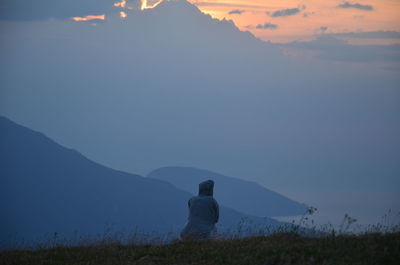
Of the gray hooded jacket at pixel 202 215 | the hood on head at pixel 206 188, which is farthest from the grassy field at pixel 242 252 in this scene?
the hood on head at pixel 206 188

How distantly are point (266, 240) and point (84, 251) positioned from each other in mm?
4207

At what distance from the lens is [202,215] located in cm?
1516

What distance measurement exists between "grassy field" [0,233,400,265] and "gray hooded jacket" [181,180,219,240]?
4.14 ft

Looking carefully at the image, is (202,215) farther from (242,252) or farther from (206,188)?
(242,252)

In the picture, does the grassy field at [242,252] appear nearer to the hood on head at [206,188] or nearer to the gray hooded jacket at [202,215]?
the gray hooded jacket at [202,215]

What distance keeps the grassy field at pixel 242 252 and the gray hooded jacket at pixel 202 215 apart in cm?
126

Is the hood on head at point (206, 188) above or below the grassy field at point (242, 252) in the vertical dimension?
above

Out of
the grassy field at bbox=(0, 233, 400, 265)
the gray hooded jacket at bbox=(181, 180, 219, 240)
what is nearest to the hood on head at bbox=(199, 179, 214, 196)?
the gray hooded jacket at bbox=(181, 180, 219, 240)

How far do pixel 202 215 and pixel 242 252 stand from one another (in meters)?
3.32

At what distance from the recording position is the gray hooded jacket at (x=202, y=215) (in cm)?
1485

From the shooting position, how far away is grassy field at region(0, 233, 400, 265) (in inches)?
434

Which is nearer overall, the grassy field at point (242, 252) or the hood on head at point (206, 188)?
the grassy field at point (242, 252)

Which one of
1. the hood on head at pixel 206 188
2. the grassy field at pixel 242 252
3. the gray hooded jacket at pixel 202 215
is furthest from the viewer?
the hood on head at pixel 206 188

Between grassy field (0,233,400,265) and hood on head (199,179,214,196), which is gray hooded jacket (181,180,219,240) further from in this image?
grassy field (0,233,400,265)
